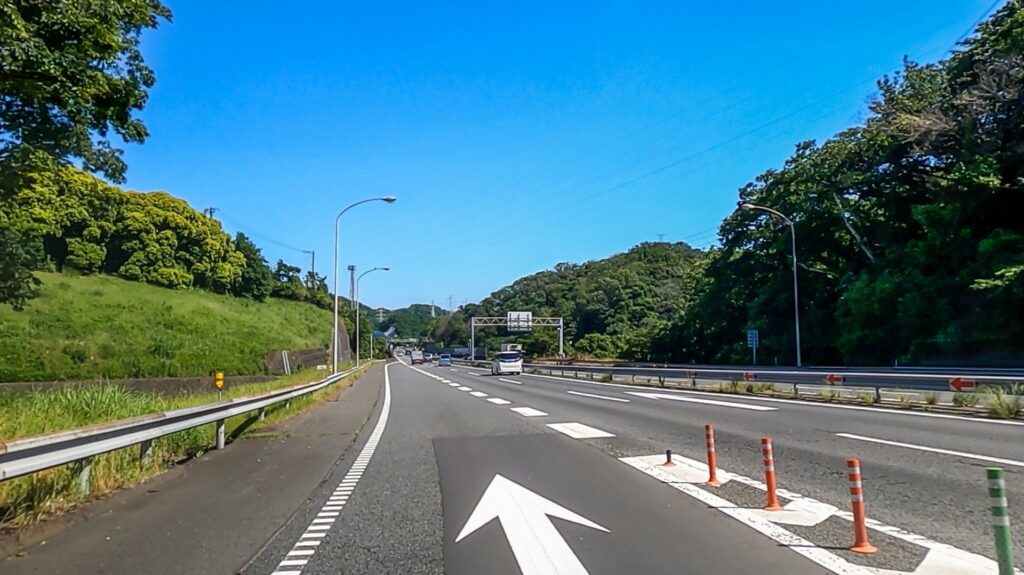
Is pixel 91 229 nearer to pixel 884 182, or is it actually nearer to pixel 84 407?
pixel 84 407

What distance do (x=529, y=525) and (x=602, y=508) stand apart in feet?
3.53

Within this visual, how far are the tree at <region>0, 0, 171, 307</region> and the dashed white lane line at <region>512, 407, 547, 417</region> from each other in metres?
11.7

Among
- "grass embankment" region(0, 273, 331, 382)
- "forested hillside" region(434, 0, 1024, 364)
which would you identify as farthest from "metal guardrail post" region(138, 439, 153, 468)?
"forested hillside" region(434, 0, 1024, 364)

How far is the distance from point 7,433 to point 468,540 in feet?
23.2

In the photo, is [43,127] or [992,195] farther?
[992,195]

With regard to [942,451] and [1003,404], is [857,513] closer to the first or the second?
[942,451]

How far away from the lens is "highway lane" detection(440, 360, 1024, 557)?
7.41 metres

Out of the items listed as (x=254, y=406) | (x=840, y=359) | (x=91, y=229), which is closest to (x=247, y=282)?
(x=91, y=229)

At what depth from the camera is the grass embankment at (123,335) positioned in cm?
3506

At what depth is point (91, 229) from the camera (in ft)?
209

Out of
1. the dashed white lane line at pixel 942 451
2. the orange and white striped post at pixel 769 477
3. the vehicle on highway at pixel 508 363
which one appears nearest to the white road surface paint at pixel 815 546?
the orange and white striped post at pixel 769 477

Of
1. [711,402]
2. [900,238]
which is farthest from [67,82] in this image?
[900,238]

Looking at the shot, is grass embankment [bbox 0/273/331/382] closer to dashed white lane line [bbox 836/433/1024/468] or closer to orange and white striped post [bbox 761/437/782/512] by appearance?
dashed white lane line [bbox 836/433/1024/468]

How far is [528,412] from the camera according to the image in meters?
20.5
